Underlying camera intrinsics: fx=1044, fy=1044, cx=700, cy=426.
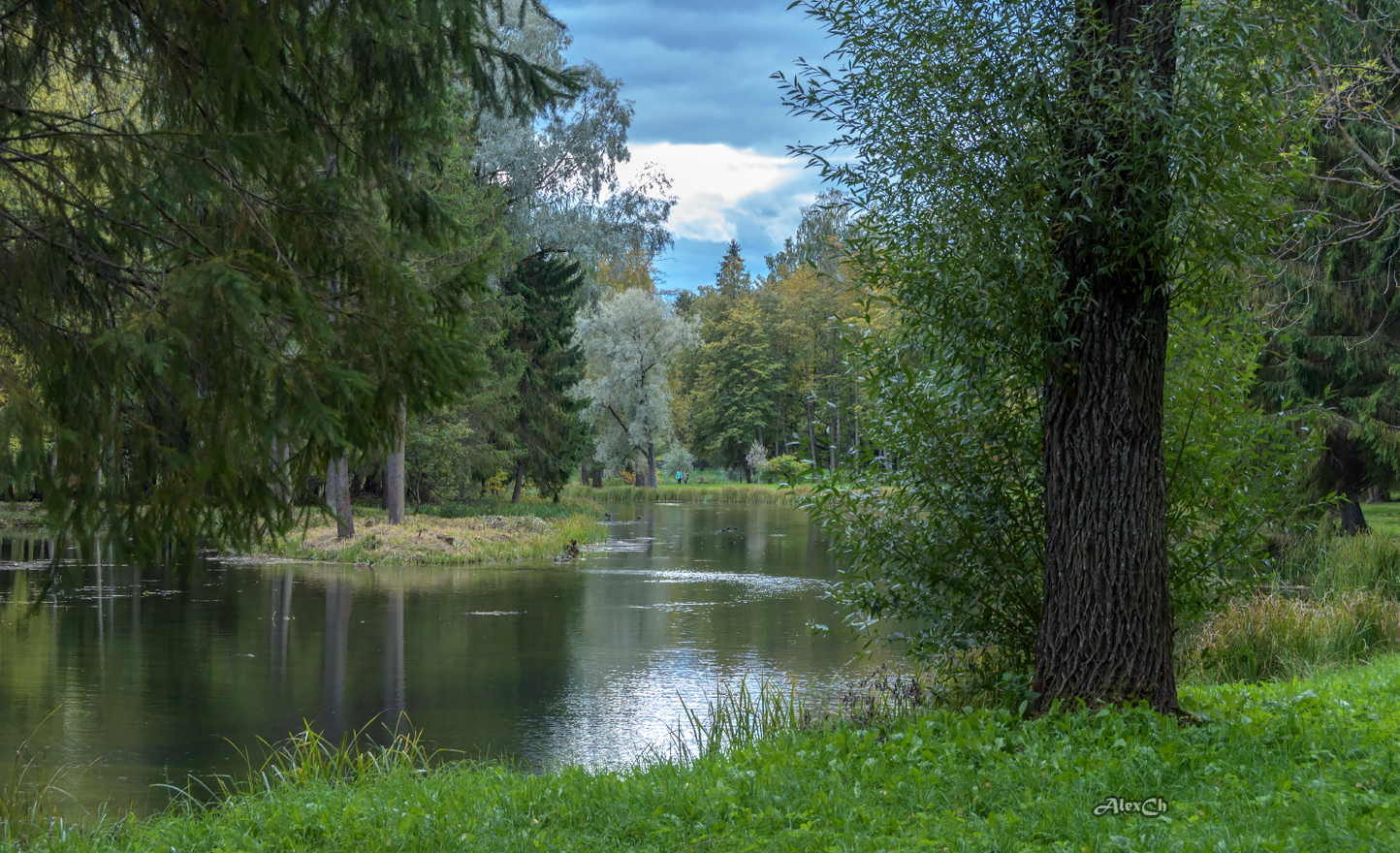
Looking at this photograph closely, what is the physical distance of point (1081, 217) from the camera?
5.36 metres

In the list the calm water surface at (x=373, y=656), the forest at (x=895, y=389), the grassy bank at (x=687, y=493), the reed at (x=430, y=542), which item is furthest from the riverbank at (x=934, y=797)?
the grassy bank at (x=687, y=493)

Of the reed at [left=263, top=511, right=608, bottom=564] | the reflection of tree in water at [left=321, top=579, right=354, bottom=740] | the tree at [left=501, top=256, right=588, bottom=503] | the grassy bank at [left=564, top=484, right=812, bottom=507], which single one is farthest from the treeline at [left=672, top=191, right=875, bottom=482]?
the reflection of tree in water at [left=321, top=579, right=354, bottom=740]

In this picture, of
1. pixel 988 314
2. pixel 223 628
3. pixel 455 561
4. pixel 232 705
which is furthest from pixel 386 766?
pixel 455 561

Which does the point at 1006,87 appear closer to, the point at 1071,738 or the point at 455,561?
the point at 1071,738

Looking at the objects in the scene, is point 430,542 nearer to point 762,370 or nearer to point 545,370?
point 545,370

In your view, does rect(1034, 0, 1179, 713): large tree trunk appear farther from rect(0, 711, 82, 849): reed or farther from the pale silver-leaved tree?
the pale silver-leaved tree

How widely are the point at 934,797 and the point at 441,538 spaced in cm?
1640

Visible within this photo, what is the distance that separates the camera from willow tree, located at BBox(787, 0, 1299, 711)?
5.23 metres

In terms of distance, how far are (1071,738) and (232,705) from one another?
6579mm

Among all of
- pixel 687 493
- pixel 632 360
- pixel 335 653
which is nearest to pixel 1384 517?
pixel 335 653

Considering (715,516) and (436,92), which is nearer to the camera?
(436,92)

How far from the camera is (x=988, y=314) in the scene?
5.63 meters

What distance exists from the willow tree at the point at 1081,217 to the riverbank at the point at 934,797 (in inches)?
27.0

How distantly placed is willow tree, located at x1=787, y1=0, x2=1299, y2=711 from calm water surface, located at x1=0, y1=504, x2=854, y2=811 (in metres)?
3.14
